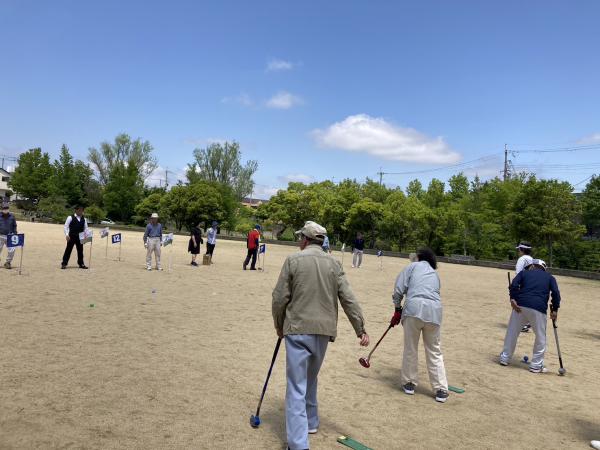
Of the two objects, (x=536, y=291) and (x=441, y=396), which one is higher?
(x=536, y=291)

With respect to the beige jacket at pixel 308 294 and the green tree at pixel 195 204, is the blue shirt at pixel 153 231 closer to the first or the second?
the beige jacket at pixel 308 294

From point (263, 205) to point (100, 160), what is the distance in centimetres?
3396

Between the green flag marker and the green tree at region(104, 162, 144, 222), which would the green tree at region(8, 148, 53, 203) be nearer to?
the green tree at region(104, 162, 144, 222)

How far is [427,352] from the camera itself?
18.0 ft

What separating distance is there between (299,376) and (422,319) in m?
2.02

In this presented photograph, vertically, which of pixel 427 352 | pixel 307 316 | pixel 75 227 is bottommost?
pixel 427 352

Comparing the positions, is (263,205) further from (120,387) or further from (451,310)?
(120,387)

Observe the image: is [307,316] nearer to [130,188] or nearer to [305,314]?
[305,314]

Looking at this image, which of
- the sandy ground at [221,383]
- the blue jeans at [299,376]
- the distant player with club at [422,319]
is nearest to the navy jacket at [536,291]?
the sandy ground at [221,383]

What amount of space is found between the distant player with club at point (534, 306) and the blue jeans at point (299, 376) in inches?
173

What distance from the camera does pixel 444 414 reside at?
499 centimetres

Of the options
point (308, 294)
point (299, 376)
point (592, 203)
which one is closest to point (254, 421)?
point (299, 376)

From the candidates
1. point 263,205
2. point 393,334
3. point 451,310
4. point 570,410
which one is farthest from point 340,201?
point 570,410

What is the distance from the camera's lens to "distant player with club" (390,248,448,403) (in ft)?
17.5
